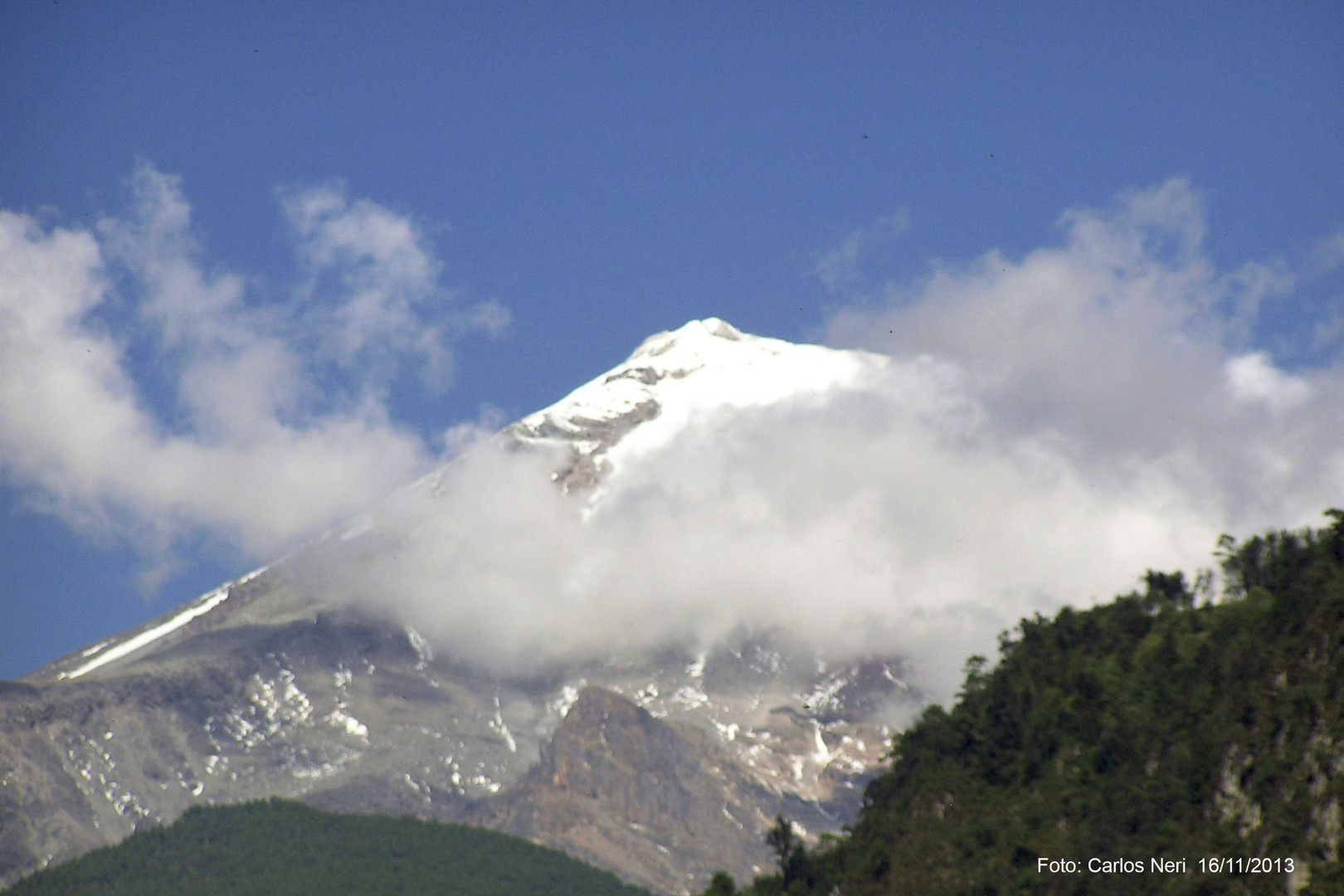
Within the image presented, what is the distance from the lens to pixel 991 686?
179m

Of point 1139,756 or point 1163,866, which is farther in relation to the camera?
point 1139,756

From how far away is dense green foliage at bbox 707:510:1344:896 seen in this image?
111m

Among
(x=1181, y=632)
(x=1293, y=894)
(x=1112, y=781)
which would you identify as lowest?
(x=1293, y=894)

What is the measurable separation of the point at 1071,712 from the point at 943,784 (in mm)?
17840

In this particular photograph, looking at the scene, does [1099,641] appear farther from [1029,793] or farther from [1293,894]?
[1293,894]

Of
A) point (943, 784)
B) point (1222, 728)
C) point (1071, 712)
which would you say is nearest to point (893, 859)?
point (943, 784)

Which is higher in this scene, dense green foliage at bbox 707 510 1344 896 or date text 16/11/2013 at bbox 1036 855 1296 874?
dense green foliage at bbox 707 510 1344 896

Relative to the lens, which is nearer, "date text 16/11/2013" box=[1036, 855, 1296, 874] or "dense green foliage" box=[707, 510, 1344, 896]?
"date text 16/11/2013" box=[1036, 855, 1296, 874]

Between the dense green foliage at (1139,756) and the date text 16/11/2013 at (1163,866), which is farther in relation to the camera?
the dense green foliage at (1139,756)

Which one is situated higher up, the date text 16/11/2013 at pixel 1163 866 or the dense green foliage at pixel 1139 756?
the dense green foliage at pixel 1139 756

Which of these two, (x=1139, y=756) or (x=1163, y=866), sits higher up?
(x=1139, y=756)

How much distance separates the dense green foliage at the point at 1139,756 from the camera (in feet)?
364

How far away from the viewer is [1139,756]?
138250 mm

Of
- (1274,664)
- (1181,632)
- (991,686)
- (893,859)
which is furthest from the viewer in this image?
(991,686)
